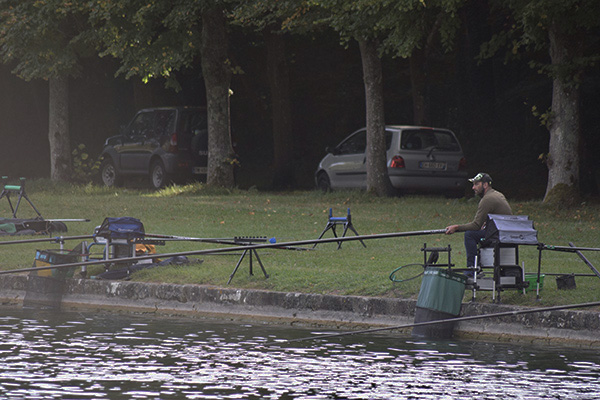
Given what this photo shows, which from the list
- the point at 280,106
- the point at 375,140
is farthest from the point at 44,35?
the point at 375,140

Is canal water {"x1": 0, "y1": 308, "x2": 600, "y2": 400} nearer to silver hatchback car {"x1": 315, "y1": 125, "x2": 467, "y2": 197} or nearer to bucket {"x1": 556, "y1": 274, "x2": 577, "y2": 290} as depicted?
bucket {"x1": 556, "y1": 274, "x2": 577, "y2": 290}

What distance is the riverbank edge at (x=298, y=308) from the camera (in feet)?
32.3

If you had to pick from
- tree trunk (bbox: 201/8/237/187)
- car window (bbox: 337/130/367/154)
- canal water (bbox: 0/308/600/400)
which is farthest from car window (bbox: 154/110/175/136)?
canal water (bbox: 0/308/600/400)

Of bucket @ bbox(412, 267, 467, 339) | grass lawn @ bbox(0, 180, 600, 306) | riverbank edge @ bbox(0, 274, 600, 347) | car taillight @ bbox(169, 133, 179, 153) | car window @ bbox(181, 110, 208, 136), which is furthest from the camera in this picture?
car window @ bbox(181, 110, 208, 136)

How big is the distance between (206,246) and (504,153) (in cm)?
2036

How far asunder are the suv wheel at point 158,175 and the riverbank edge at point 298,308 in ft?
43.3

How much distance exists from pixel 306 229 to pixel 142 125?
10445 millimetres

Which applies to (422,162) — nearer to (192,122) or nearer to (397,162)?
(397,162)

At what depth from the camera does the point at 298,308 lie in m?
11.2

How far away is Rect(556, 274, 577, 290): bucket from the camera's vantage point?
10.8m

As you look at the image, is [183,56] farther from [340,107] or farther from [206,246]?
[340,107]

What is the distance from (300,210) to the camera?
20.8m

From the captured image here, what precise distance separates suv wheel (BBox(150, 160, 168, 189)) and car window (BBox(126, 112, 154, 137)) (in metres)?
0.76

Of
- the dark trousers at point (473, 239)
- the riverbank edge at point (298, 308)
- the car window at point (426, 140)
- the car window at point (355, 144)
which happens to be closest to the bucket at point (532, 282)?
the riverbank edge at point (298, 308)
